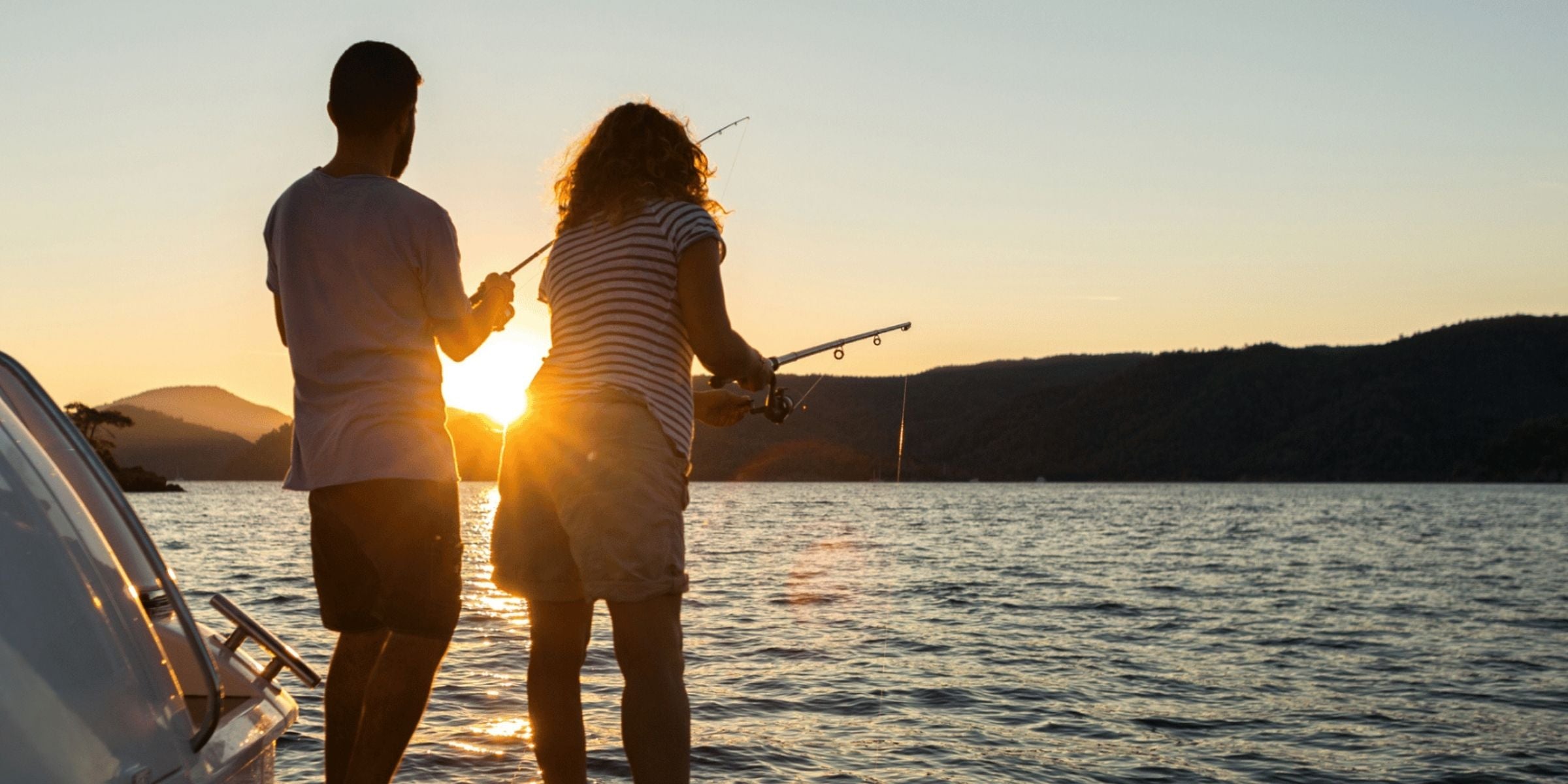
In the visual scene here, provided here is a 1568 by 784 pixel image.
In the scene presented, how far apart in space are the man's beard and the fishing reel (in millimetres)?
1147

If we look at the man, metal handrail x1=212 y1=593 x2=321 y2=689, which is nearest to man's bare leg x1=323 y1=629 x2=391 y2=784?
the man

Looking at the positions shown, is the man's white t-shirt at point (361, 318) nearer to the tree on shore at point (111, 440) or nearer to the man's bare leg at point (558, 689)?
the man's bare leg at point (558, 689)

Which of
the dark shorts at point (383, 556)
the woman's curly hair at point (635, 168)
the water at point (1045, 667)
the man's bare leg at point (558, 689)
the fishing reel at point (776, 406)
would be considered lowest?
the water at point (1045, 667)

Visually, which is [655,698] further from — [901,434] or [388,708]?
[901,434]

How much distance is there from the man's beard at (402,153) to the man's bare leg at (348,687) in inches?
45.8

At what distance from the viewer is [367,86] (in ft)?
10.4

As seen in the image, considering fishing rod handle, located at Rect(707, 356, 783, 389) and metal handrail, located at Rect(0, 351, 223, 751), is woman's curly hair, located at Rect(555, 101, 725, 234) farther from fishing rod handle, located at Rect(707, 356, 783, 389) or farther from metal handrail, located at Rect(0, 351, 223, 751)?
metal handrail, located at Rect(0, 351, 223, 751)

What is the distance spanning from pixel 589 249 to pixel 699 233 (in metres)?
0.32

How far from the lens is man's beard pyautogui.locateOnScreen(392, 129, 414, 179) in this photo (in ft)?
10.7

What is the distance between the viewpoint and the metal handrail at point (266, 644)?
2.67 meters

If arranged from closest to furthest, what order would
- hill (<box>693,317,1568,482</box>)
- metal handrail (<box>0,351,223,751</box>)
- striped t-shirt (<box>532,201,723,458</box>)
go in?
1. metal handrail (<box>0,351,223,751</box>)
2. striped t-shirt (<box>532,201,723,458</box>)
3. hill (<box>693,317,1568,482</box>)

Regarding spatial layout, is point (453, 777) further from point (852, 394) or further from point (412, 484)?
point (852, 394)

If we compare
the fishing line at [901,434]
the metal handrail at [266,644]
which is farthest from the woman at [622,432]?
the fishing line at [901,434]

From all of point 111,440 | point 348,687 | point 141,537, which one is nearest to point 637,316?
point 348,687
